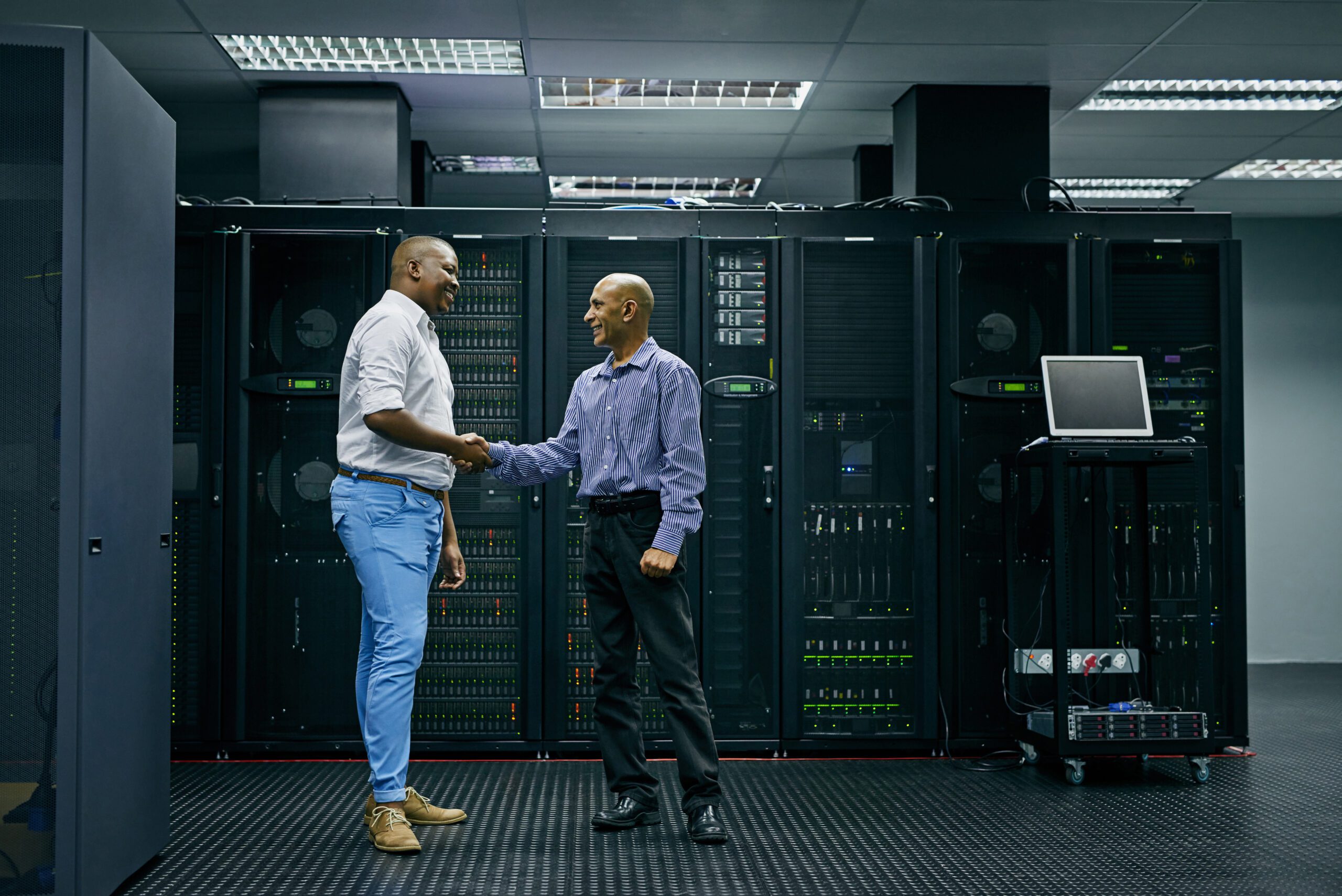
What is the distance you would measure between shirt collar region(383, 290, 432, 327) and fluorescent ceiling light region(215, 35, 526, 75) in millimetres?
1731

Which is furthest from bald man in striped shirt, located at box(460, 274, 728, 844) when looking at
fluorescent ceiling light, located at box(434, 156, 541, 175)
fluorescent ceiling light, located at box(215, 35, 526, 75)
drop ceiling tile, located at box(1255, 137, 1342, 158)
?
drop ceiling tile, located at box(1255, 137, 1342, 158)

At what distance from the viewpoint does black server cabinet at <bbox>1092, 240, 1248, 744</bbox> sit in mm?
4215

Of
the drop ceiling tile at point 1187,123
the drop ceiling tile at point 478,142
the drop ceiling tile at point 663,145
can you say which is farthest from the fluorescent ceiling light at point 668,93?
the drop ceiling tile at point 1187,123

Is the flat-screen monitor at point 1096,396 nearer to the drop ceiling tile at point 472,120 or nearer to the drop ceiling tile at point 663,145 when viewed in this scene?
the drop ceiling tile at point 663,145

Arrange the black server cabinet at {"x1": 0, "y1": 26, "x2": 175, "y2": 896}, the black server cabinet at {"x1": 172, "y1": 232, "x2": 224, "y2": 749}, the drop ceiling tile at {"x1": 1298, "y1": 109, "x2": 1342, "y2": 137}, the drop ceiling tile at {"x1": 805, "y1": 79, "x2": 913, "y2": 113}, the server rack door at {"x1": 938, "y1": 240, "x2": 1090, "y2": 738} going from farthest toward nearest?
the drop ceiling tile at {"x1": 1298, "y1": 109, "x2": 1342, "y2": 137}
the drop ceiling tile at {"x1": 805, "y1": 79, "x2": 913, "y2": 113}
the server rack door at {"x1": 938, "y1": 240, "x2": 1090, "y2": 738}
the black server cabinet at {"x1": 172, "y1": 232, "x2": 224, "y2": 749}
the black server cabinet at {"x1": 0, "y1": 26, "x2": 175, "y2": 896}

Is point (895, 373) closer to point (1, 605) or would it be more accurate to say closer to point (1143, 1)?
point (1143, 1)

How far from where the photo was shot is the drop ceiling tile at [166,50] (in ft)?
13.8

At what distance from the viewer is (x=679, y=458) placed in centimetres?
298

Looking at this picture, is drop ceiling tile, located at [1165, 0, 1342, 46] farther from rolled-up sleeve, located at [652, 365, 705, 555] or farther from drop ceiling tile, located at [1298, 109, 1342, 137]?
rolled-up sleeve, located at [652, 365, 705, 555]

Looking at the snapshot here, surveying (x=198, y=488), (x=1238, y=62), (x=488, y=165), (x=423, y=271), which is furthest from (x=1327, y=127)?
(x=198, y=488)

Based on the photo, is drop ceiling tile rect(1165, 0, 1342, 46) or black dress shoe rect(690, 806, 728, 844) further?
drop ceiling tile rect(1165, 0, 1342, 46)

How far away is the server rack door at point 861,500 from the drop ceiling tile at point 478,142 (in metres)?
2.13

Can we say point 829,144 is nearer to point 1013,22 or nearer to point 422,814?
point 1013,22

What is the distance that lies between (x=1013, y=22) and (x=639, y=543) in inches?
107
